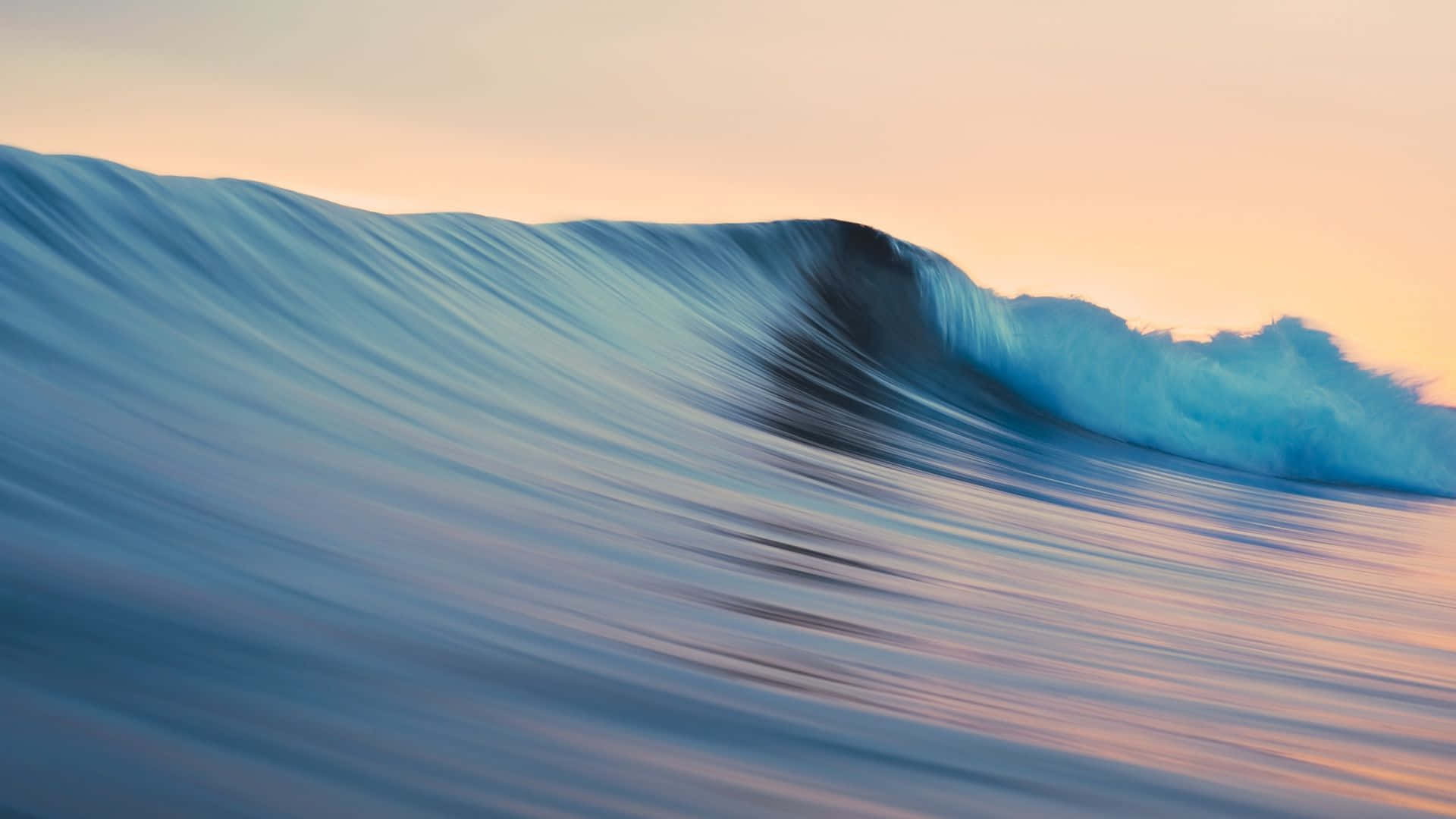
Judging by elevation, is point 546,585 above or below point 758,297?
below

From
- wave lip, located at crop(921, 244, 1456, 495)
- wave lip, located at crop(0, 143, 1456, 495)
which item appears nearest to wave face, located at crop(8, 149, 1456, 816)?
wave lip, located at crop(0, 143, 1456, 495)

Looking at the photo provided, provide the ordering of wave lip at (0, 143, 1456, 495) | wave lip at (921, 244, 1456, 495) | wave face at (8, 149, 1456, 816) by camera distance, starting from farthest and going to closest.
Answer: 1. wave lip at (921, 244, 1456, 495)
2. wave lip at (0, 143, 1456, 495)
3. wave face at (8, 149, 1456, 816)

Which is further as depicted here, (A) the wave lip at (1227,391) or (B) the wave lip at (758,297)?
(A) the wave lip at (1227,391)

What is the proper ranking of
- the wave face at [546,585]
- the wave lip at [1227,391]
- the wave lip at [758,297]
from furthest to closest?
the wave lip at [1227,391] → the wave lip at [758,297] → the wave face at [546,585]

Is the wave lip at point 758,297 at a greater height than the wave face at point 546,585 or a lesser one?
greater

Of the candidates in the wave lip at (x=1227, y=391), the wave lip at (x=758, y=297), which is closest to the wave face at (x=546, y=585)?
the wave lip at (x=758, y=297)

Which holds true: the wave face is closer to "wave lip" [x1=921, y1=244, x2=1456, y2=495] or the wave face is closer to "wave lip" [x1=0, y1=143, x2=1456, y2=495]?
"wave lip" [x1=0, y1=143, x2=1456, y2=495]

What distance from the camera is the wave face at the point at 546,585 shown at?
3.59 feet

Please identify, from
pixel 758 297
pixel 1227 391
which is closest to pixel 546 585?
pixel 758 297

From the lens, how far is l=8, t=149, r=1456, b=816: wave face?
1.10 metres

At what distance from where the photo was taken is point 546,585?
1.75 m

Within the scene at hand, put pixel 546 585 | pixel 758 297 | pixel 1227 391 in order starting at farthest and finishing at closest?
pixel 1227 391 → pixel 758 297 → pixel 546 585

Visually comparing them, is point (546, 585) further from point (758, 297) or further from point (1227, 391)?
point (1227, 391)

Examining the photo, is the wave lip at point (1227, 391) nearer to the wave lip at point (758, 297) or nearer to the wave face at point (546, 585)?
the wave lip at point (758, 297)
